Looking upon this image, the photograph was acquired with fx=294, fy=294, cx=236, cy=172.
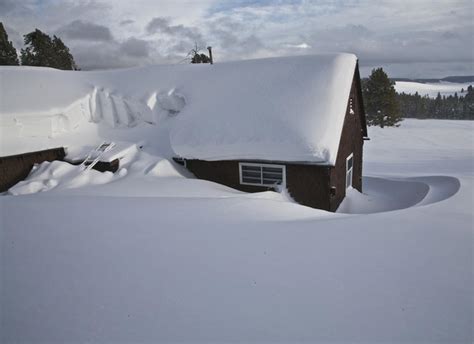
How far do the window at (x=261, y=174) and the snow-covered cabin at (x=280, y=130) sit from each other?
0.11 ft

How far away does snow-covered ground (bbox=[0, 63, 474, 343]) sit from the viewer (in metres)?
3.02

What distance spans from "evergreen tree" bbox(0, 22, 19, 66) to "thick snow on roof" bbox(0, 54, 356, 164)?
76.7 feet

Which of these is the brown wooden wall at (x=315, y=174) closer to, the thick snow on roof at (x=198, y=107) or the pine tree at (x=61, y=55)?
the thick snow on roof at (x=198, y=107)

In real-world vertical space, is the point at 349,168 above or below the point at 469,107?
below

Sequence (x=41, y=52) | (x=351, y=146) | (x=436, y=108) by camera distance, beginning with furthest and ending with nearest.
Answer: (x=436, y=108), (x=41, y=52), (x=351, y=146)

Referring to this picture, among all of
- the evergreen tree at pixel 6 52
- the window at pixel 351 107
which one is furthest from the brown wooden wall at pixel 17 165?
the evergreen tree at pixel 6 52

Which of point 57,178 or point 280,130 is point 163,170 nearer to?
point 57,178

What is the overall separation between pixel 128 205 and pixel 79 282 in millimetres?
2791

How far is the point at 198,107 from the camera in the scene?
39.8 feet

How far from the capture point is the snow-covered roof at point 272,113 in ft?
30.6

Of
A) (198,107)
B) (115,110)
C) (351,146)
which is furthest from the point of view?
(115,110)

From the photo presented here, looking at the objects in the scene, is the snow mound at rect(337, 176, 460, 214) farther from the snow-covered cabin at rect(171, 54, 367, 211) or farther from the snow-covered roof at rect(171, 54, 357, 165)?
the snow-covered roof at rect(171, 54, 357, 165)

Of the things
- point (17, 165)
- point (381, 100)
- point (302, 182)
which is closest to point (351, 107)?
point (302, 182)

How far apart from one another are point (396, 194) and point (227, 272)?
1216 centimetres
